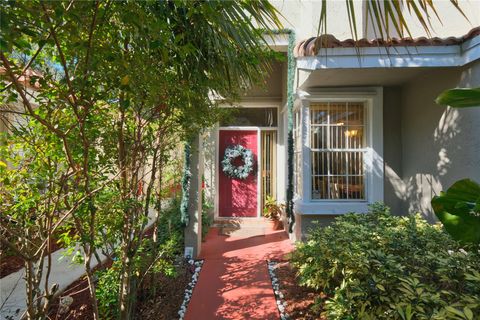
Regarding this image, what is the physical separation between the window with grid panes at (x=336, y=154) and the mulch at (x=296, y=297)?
58.5 inches

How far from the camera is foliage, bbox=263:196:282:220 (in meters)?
6.35

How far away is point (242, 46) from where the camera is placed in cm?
182

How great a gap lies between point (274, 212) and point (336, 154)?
2.17 meters

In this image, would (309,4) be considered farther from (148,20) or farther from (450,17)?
(148,20)

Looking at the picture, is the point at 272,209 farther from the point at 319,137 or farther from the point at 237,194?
the point at 319,137

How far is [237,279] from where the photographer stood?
3.80m

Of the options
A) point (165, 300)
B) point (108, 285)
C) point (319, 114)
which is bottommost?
point (165, 300)

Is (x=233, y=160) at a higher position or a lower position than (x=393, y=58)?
lower

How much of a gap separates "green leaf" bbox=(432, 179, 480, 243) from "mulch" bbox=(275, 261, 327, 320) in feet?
4.67

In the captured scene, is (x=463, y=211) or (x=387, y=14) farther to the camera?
(x=463, y=211)

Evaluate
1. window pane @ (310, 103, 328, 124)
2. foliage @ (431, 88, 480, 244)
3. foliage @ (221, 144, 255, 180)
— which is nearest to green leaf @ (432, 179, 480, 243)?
foliage @ (431, 88, 480, 244)

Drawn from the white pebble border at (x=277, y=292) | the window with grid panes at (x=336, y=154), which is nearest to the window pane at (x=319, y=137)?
the window with grid panes at (x=336, y=154)

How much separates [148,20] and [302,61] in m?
2.54

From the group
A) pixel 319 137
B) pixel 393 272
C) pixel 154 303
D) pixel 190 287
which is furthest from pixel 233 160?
pixel 393 272
